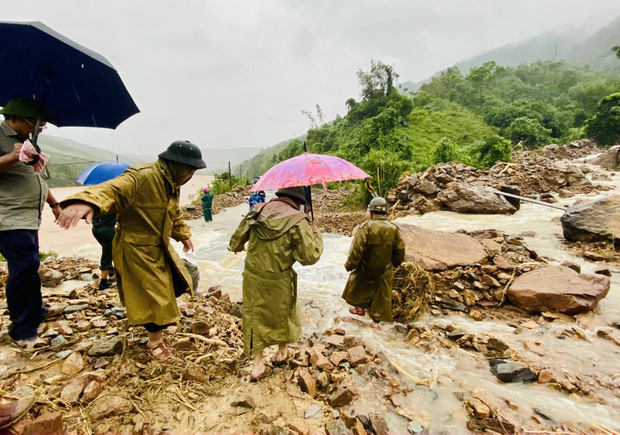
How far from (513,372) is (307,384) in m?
1.82

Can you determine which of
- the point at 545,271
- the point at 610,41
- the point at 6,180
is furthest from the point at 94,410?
the point at 610,41

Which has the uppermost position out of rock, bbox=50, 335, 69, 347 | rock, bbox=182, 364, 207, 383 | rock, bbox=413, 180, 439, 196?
rock, bbox=413, 180, 439, 196

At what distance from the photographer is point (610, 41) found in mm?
116125

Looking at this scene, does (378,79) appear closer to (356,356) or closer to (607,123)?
(607,123)

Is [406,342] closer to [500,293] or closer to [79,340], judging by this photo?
[500,293]

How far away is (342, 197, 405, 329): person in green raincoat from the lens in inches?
132

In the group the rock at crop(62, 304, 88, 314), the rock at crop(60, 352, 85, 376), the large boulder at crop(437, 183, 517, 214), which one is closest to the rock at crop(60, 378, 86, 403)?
the rock at crop(60, 352, 85, 376)

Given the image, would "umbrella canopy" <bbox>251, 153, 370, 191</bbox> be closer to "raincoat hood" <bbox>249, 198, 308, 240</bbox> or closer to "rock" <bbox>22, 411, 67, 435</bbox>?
"raincoat hood" <bbox>249, 198, 308, 240</bbox>

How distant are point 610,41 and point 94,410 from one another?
7210 inches

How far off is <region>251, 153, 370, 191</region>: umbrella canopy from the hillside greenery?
9.92 m

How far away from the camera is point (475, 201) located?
8.96 meters

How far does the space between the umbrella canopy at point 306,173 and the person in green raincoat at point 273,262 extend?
0.08 metres

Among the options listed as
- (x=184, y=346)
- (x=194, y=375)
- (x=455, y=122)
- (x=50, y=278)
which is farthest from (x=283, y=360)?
(x=455, y=122)

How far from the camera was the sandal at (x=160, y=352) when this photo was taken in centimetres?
217
